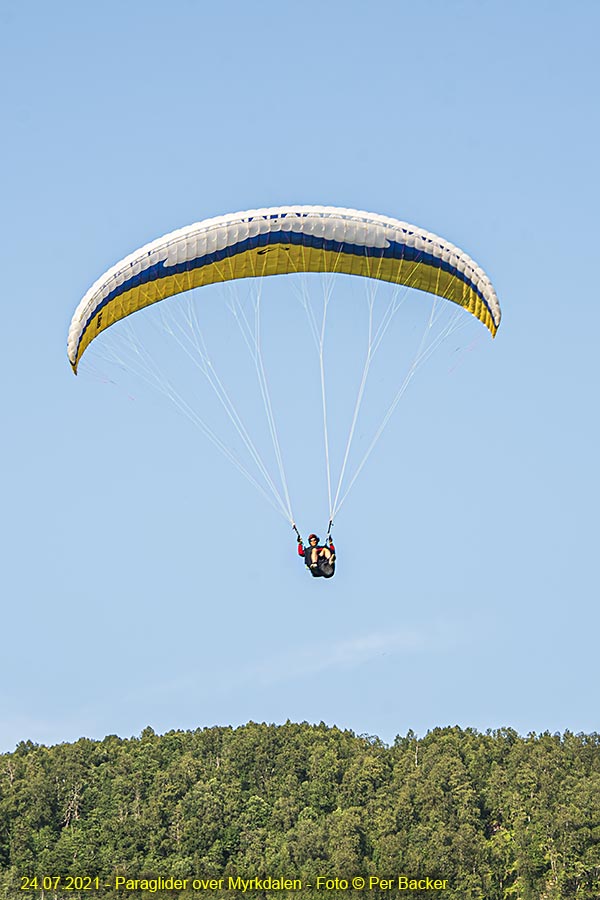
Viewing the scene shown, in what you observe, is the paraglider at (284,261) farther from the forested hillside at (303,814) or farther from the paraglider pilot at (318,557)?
the forested hillside at (303,814)

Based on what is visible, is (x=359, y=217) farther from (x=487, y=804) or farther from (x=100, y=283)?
(x=487, y=804)

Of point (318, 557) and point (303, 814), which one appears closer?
point (318, 557)

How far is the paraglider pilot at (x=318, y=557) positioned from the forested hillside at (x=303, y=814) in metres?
50.9

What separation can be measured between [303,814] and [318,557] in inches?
2546

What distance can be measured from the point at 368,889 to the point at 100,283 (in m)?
55.7

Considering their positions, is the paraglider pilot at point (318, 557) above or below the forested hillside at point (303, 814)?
below

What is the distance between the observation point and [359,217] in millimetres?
36875

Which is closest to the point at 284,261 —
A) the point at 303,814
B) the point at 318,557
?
the point at 318,557

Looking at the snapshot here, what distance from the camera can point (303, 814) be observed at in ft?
322

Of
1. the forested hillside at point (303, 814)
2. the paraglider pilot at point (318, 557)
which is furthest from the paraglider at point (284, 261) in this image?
the forested hillside at point (303, 814)

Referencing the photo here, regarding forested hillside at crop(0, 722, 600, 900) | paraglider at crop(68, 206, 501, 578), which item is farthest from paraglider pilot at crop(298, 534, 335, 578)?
forested hillside at crop(0, 722, 600, 900)

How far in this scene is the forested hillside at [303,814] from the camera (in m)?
86.7

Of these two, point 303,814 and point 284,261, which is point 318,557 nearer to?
point 284,261

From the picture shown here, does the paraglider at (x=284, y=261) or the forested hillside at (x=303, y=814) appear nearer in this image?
the paraglider at (x=284, y=261)
